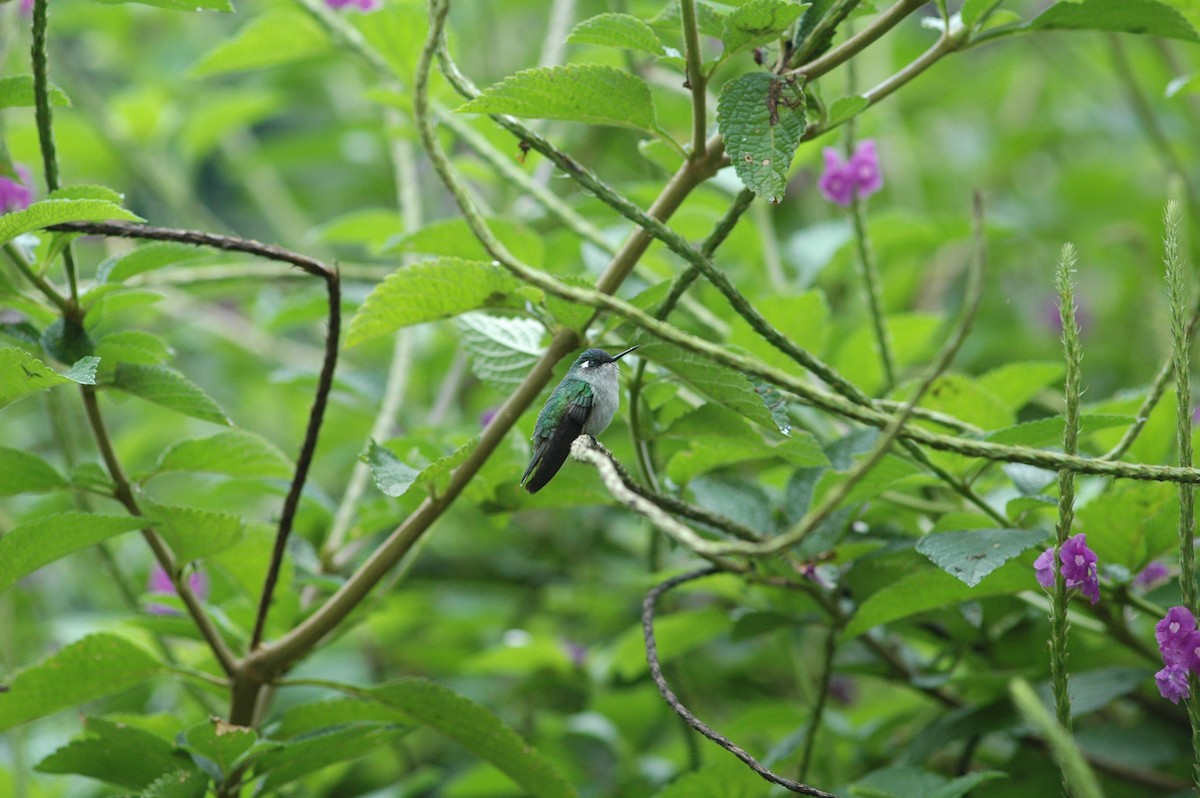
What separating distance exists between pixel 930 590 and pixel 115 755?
0.83 metres

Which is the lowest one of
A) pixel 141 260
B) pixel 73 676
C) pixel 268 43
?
pixel 73 676

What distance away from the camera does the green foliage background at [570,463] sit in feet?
3.36

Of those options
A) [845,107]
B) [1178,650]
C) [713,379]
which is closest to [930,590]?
[1178,650]

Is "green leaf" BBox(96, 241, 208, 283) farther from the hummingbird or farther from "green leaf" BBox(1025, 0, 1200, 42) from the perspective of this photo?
"green leaf" BBox(1025, 0, 1200, 42)

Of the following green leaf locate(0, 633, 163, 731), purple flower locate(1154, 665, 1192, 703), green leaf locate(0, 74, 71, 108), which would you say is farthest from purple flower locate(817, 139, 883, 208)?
green leaf locate(0, 633, 163, 731)

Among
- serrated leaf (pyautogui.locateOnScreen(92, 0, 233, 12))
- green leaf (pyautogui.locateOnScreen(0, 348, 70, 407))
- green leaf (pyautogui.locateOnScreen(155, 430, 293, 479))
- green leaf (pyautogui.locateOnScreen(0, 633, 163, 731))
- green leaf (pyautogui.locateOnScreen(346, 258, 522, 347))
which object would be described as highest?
serrated leaf (pyautogui.locateOnScreen(92, 0, 233, 12))

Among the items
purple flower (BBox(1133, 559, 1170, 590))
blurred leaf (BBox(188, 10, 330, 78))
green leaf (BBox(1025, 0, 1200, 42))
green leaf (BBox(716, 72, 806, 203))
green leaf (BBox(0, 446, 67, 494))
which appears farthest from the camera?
blurred leaf (BBox(188, 10, 330, 78))

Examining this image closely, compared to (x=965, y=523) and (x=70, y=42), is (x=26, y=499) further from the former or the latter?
(x=70, y=42)

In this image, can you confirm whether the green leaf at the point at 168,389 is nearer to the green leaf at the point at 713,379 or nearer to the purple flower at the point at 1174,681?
the green leaf at the point at 713,379

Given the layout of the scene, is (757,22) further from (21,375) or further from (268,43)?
(268,43)

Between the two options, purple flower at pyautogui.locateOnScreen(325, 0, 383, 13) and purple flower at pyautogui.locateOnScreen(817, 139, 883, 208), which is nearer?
purple flower at pyautogui.locateOnScreen(817, 139, 883, 208)

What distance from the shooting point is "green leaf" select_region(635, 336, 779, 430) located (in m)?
0.87

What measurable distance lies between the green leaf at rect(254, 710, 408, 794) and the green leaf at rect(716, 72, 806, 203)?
A: 68 cm

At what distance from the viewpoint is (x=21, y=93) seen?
967 mm
